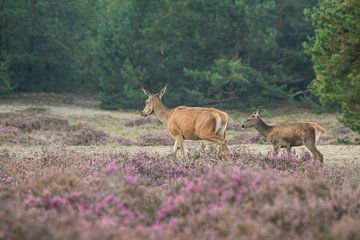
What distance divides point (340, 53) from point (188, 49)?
26474 mm

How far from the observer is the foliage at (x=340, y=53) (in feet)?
47.0

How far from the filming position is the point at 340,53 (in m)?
14.5

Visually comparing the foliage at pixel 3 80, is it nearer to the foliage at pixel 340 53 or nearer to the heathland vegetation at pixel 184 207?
the foliage at pixel 340 53

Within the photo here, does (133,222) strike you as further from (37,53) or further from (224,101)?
(37,53)

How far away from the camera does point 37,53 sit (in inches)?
1741

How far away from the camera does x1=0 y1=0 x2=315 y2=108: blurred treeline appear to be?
124 feet

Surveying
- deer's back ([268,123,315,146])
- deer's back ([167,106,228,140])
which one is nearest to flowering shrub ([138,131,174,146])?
deer's back ([167,106,228,140])

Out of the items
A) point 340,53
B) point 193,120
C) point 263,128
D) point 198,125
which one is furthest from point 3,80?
point 340,53

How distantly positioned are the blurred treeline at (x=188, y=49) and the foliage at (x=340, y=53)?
66.6 ft

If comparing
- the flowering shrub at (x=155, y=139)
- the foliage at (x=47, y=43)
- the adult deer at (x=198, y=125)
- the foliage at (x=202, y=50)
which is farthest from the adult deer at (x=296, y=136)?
the foliage at (x=47, y=43)

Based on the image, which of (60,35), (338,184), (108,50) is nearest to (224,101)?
(108,50)

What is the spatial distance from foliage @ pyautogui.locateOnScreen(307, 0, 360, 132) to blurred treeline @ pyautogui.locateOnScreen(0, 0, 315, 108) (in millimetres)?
20291

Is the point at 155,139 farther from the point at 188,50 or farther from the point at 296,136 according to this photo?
the point at 188,50

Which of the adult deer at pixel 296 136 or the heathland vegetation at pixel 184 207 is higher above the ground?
the heathland vegetation at pixel 184 207
